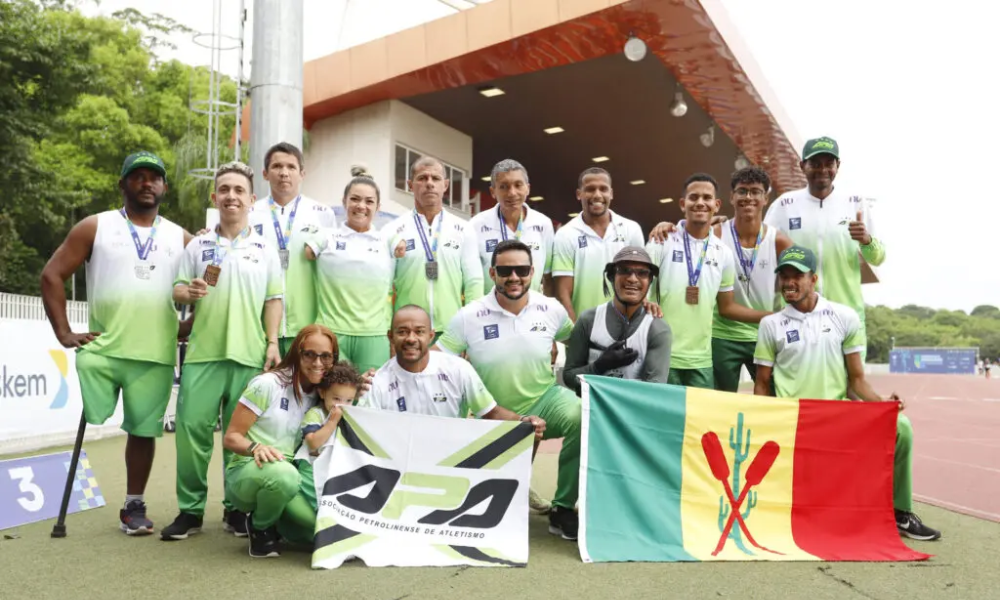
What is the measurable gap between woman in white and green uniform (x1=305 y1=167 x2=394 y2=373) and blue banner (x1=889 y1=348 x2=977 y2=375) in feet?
275

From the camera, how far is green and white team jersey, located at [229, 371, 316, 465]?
178 inches

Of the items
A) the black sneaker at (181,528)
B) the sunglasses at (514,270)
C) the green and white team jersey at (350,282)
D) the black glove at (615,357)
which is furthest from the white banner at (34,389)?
the black glove at (615,357)

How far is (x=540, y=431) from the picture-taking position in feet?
15.5

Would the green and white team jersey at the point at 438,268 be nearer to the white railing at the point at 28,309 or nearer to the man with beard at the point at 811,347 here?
the man with beard at the point at 811,347

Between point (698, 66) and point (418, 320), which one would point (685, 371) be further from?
point (698, 66)

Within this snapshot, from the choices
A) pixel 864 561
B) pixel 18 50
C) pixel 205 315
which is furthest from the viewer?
pixel 18 50

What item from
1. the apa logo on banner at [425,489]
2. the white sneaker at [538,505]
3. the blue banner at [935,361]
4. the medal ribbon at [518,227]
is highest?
the medal ribbon at [518,227]

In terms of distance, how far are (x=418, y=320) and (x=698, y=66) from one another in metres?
12.7

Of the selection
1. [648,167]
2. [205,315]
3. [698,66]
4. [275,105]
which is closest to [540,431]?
[205,315]

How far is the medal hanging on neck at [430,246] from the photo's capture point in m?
5.60

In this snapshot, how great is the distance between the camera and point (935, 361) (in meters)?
78.9

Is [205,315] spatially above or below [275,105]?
below

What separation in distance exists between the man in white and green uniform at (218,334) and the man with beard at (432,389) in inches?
31.8

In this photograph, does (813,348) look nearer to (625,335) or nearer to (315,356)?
(625,335)
